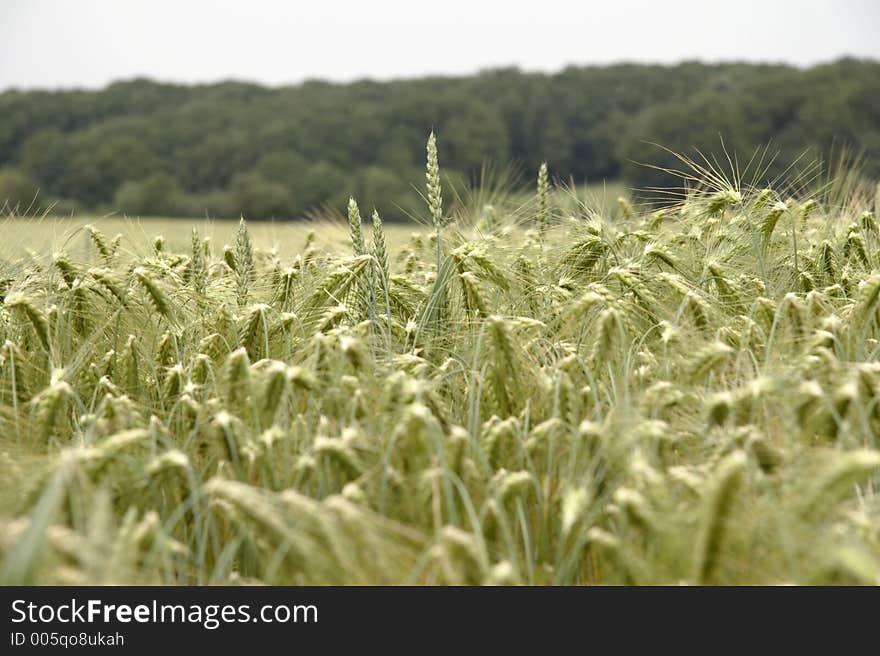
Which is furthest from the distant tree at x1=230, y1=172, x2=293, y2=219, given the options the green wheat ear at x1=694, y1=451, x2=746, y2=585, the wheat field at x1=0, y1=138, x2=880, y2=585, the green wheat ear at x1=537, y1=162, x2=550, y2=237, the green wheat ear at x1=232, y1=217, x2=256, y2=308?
the green wheat ear at x1=694, y1=451, x2=746, y2=585

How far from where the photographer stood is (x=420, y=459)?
5.10 ft

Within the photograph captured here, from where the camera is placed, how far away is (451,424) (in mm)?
1885

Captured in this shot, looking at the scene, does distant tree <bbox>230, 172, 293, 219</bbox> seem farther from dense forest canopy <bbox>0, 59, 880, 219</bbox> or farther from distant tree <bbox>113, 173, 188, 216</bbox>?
distant tree <bbox>113, 173, 188, 216</bbox>

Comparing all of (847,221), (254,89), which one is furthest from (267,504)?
(254,89)

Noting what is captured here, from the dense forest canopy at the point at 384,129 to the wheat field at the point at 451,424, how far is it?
22452mm

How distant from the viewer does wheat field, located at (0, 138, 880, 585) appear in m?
1.31

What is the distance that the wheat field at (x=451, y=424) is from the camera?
131 centimetres

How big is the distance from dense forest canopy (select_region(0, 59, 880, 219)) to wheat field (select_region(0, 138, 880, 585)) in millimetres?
22452

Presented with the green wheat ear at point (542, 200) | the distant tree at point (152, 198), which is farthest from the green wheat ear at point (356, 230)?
the distant tree at point (152, 198)

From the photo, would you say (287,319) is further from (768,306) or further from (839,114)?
(839,114)

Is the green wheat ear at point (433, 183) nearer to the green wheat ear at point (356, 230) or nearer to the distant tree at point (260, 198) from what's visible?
the green wheat ear at point (356, 230)

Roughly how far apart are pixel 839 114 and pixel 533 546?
3196cm

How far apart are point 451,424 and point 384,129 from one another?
34320 mm

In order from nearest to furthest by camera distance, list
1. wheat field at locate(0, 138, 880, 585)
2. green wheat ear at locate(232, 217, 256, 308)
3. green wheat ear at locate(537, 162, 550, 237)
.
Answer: wheat field at locate(0, 138, 880, 585) < green wheat ear at locate(232, 217, 256, 308) < green wheat ear at locate(537, 162, 550, 237)
